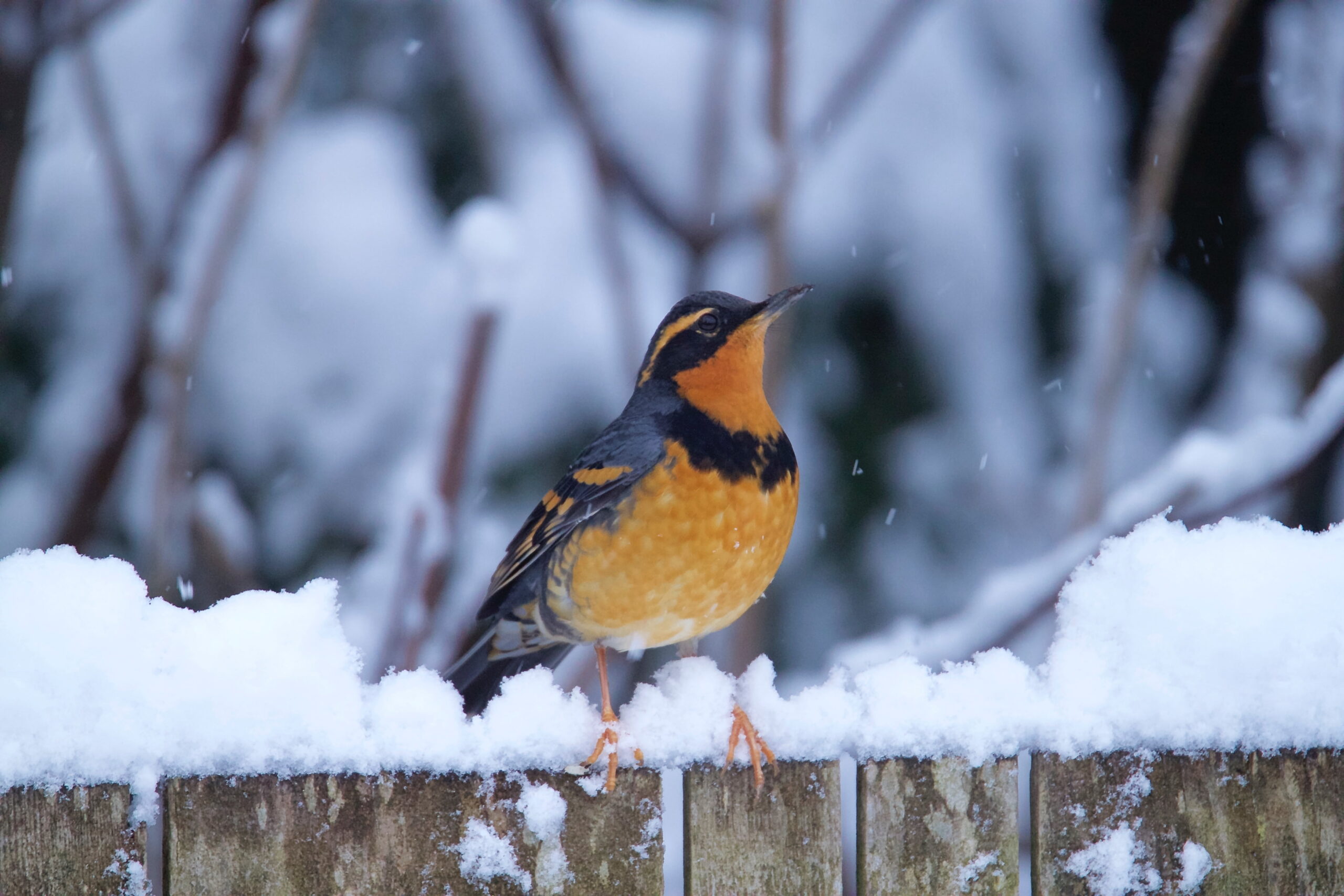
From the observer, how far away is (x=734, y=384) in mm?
2238

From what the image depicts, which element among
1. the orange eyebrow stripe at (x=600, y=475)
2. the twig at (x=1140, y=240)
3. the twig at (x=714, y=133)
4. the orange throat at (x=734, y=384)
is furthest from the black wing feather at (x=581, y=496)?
the twig at (x=1140, y=240)

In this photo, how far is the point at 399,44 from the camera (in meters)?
4.34

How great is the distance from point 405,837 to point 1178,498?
91.4 inches

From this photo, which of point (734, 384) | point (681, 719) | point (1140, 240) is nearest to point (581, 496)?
point (734, 384)

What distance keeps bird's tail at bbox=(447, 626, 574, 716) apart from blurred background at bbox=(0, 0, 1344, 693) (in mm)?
1120

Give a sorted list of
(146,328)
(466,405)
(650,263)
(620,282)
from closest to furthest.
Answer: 1. (466,405)
2. (620,282)
3. (146,328)
4. (650,263)

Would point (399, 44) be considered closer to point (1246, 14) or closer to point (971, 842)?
point (1246, 14)

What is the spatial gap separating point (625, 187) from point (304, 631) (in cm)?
290

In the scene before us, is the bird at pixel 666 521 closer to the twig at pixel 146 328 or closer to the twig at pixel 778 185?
the twig at pixel 778 185

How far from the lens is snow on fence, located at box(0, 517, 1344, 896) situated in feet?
4.52

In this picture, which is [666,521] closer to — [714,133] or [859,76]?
[714,133]

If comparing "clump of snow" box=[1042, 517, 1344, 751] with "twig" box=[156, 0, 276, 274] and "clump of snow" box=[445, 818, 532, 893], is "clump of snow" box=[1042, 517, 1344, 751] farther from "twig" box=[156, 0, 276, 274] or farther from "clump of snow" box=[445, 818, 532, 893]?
"twig" box=[156, 0, 276, 274]

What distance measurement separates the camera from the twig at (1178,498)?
2.82 m

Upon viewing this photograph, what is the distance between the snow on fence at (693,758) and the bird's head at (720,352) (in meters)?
0.66
